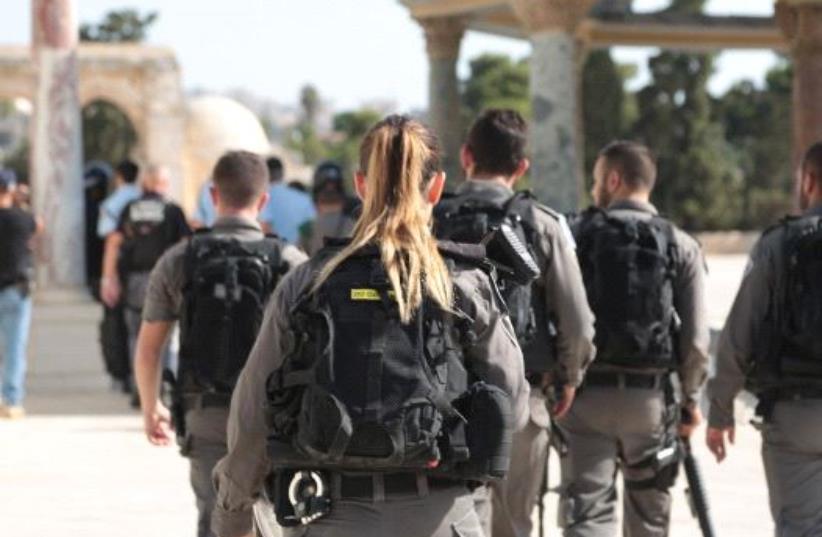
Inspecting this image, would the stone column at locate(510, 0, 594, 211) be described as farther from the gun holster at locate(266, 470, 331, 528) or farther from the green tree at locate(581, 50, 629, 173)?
the green tree at locate(581, 50, 629, 173)

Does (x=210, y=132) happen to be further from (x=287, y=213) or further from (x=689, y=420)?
(x=689, y=420)

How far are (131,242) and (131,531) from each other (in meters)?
4.37

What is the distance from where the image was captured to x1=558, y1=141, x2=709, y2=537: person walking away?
22.6 feet

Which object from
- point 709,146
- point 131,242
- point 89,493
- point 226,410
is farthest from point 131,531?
point 709,146

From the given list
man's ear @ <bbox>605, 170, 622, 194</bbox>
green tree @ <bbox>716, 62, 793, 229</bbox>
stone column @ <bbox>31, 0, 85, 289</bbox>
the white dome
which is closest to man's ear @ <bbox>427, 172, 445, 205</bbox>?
man's ear @ <bbox>605, 170, 622, 194</bbox>

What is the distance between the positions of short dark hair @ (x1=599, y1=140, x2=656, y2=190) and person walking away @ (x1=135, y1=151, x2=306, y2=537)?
4.94 ft

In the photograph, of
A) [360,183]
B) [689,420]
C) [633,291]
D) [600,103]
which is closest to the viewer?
[360,183]

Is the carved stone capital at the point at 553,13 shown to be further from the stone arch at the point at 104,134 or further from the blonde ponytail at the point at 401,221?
the stone arch at the point at 104,134

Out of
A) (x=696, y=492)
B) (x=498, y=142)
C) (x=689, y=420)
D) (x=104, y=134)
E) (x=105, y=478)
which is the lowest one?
(x=104, y=134)

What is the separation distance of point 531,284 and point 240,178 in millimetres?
979

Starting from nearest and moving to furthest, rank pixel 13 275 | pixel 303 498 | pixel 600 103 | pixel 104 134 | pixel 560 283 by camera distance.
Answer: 1. pixel 303 498
2. pixel 560 283
3. pixel 13 275
4. pixel 600 103
5. pixel 104 134

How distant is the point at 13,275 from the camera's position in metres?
12.9

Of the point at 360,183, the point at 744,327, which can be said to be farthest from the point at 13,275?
the point at 360,183

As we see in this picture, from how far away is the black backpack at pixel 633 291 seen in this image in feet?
22.6
